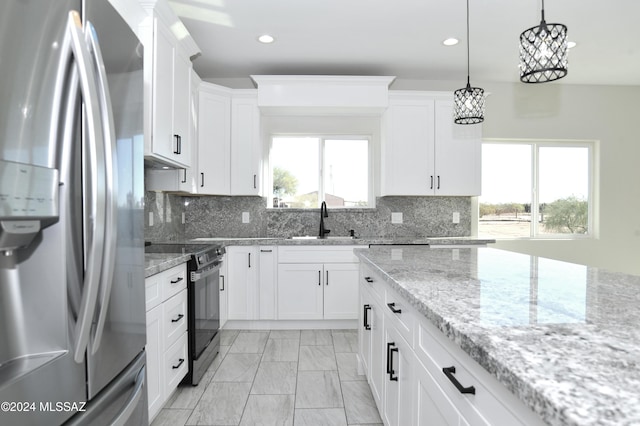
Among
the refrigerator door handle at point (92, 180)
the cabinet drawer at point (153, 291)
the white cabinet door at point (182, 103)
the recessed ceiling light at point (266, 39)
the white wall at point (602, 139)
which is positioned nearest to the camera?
the refrigerator door handle at point (92, 180)

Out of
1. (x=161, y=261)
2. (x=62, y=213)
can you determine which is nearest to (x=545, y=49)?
(x=62, y=213)

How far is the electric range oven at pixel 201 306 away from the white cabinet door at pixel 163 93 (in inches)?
28.9

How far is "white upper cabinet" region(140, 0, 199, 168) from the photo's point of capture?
88.5 inches

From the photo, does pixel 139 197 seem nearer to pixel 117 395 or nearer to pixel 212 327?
pixel 117 395

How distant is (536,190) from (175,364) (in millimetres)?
4464

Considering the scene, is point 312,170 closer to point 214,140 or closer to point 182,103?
point 214,140

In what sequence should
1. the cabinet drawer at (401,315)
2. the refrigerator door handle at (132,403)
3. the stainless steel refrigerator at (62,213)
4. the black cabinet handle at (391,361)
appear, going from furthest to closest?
1. the black cabinet handle at (391,361)
2. the cabinet drawer at (401,315)
3. the refrigerator door handle at (132,403)
4. the stainless steel refrigerator at (62,213)

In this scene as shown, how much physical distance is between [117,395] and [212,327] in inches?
63.7

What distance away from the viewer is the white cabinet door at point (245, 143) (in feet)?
12.2

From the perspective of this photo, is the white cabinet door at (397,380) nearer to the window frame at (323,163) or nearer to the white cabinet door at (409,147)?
the white cabinet door at (409,147)

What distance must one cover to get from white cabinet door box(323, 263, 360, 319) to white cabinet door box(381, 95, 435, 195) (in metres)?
1.01

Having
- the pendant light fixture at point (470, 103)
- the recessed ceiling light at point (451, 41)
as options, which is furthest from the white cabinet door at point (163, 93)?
the recessed ceiling light at point (451, 41)

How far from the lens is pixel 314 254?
356 cm

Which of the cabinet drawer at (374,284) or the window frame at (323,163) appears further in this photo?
the window frame at (323,163)
